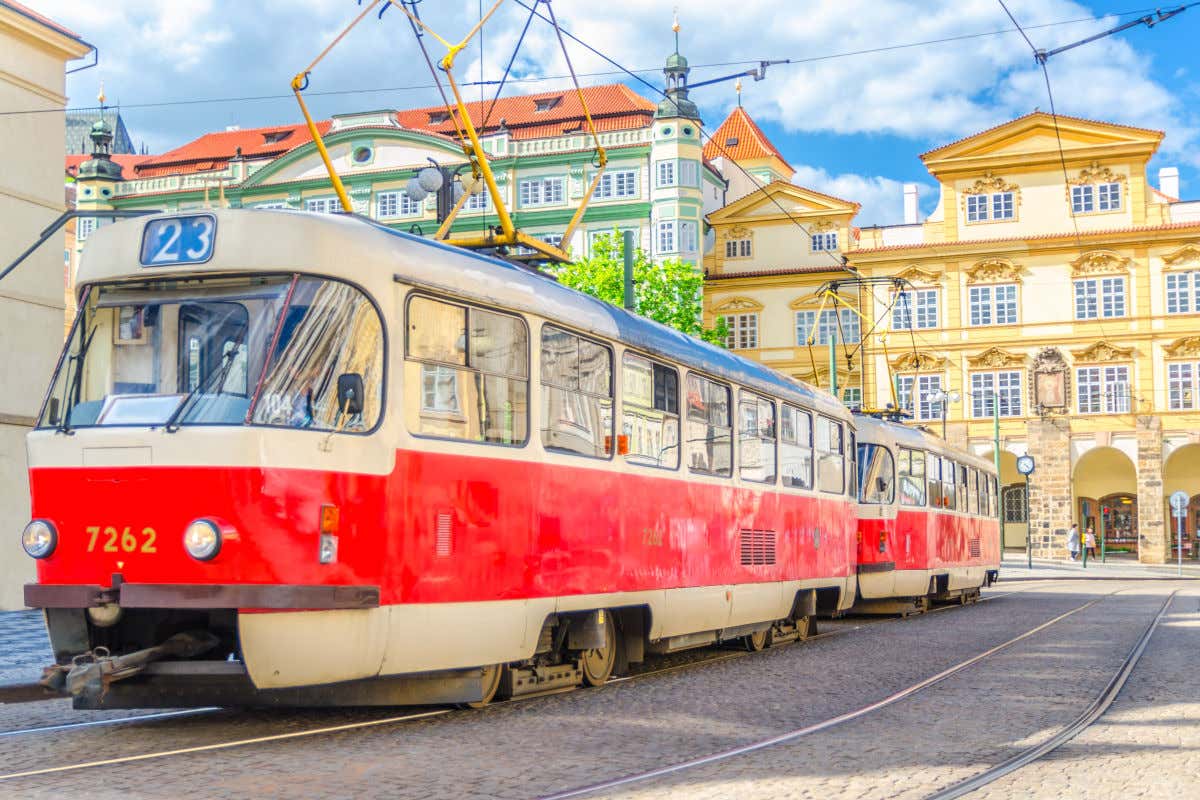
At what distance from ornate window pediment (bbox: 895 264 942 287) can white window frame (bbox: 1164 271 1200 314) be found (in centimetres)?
850

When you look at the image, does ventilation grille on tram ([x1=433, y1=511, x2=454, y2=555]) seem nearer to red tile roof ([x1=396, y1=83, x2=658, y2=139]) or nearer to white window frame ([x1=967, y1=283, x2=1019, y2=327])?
white window frame ([x1=967, y1=283, x2=1019, y2=327])

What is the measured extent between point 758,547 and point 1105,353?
45608 millimetres

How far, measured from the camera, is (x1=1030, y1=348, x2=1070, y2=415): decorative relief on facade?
56812 millimetres

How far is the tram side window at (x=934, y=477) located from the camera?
78.3 ft

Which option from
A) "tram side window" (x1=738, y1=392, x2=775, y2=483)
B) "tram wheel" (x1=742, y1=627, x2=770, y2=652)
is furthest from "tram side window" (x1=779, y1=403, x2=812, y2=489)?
"tram wheel" (x1=742, y1=627, x2=770, y2=652)

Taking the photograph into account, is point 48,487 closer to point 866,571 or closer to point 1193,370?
point 866,571

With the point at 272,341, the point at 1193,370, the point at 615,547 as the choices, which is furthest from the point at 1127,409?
the point at 272,341

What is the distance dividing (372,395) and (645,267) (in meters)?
40.5

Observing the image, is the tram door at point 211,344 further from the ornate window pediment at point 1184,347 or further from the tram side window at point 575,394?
the ornate window pediment at point 1184,347

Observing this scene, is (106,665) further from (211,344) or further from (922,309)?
(922,309)

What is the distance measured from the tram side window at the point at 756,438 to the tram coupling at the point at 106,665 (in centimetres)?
695

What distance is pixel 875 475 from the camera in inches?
827

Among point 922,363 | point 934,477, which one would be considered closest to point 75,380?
point 934,477

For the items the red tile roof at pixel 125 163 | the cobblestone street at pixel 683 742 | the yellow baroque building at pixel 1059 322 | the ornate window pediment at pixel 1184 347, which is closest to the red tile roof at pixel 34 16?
the cobblestone street at pixel 683 742
